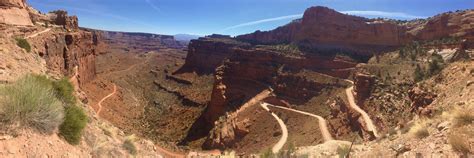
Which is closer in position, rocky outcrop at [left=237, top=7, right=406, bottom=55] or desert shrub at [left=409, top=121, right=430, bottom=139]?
desert shrub at [left=409, top=121, right=430, bottom=139]

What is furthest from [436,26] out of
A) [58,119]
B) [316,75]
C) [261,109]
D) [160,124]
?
[58,119]

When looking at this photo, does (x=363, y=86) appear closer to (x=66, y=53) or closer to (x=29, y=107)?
(x=66, y=53)

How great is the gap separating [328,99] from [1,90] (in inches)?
1623

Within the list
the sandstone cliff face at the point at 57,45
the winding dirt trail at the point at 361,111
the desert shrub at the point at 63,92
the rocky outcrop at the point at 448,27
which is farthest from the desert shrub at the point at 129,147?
the rocky outcrop at the point at 448,27

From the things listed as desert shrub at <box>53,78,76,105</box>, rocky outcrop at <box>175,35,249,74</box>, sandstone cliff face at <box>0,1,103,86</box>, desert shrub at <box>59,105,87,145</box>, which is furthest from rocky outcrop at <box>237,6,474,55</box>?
desert shrub at <box>59,105,87,145</box>

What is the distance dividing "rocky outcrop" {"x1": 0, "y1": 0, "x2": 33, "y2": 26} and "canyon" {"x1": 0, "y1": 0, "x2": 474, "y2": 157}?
0.10 metres

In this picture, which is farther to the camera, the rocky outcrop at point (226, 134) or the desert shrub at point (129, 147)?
the rocky outcrop at point (226, 134)

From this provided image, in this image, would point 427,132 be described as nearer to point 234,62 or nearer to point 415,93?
point 415,93

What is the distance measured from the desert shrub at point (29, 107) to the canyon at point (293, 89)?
32cm

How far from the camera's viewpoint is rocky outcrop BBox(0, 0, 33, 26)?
74.3 feet

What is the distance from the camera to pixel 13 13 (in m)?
24.5

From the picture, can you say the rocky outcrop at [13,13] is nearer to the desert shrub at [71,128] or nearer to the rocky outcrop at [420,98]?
the desert shrub at [71,128]

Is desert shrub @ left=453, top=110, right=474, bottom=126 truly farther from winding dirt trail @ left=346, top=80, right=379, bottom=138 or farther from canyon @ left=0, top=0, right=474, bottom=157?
winding dirt trail @ left=346, top=80, right=379, bottom=138

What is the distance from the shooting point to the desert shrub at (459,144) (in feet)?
27.8
